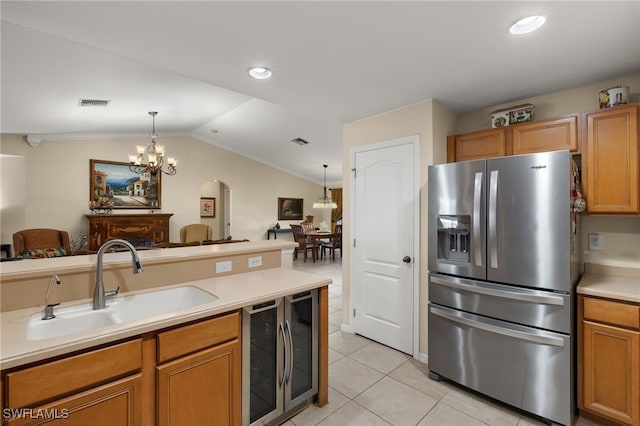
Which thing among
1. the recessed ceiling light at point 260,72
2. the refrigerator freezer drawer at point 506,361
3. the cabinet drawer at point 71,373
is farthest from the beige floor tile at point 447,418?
the recessed ceiling light at point 260,72

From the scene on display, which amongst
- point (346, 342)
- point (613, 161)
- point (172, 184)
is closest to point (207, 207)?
point (172, 184)

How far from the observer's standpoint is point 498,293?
80.7 inches

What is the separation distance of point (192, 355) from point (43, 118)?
4.98 metres

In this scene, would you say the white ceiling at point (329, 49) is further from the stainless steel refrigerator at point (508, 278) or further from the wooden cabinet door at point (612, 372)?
the wooden cabinet door at point (612, 372)

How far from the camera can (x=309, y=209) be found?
32.4 ft

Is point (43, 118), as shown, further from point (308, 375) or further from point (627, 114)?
point (627, 114)

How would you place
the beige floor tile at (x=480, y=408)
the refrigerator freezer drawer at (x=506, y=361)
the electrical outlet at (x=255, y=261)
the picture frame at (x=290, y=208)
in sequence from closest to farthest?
the refrigerator freezer drawer at (x=506, y=361) < the beige floor tile at (x=480, y=408) < the electrical outlet at (x=255, y=261) < the picture frame at (x=290, y=208)

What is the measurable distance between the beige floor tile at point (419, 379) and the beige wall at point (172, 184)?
5968mm

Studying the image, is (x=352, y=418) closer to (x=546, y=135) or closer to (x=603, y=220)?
(x=603, y=220)

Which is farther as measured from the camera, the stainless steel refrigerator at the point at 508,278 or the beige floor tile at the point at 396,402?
the beige floor tile at the point at 396,402

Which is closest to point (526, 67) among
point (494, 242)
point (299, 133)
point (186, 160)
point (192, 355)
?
point (494, 242)

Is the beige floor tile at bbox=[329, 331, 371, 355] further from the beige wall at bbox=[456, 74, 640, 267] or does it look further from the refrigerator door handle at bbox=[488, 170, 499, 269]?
the beige wall at bbox=[456, 74, 640, 267]

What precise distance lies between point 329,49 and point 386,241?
1850 millimetres

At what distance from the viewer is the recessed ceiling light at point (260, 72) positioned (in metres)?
2.15
